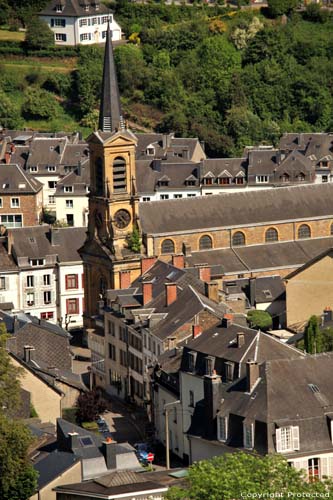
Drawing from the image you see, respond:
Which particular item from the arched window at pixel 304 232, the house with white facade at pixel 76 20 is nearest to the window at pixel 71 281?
the arched window at pixel 304 232

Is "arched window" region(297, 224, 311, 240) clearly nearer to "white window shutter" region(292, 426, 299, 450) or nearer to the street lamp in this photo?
the street lamp

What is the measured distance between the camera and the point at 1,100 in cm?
13088

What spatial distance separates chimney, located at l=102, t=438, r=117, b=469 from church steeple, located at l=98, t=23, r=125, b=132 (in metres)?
31.3

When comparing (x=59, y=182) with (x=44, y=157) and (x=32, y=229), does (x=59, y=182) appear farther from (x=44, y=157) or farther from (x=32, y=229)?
(x=32, y=229)

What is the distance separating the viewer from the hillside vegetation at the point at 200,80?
13250 cm

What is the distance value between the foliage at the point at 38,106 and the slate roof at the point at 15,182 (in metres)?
20.5

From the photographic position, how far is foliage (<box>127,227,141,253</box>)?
3551 inches

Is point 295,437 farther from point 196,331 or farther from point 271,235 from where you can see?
point 271,235

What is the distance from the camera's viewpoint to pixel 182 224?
3661 inches

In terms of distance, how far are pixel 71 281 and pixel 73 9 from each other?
48.1m

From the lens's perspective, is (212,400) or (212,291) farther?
(212,291)

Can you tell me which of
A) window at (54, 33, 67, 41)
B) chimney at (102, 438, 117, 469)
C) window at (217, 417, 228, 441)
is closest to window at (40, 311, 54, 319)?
window at (217, 417, 228, 441)

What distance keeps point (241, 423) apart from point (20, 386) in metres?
9.89

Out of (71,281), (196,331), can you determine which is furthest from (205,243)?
(196,331)
